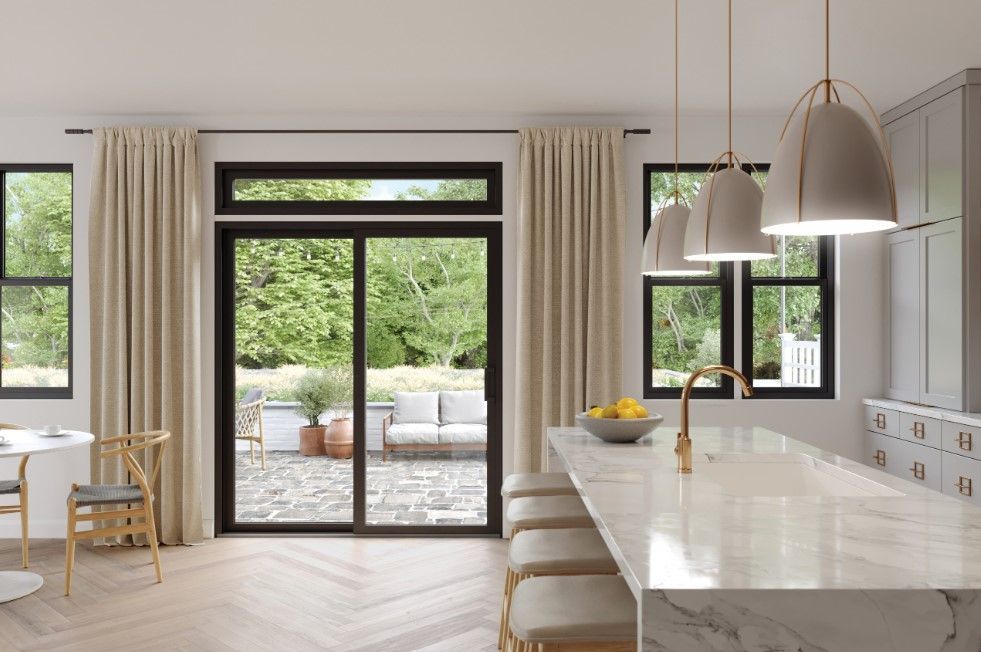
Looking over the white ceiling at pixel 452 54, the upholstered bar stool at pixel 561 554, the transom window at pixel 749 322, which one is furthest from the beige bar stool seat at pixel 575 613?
the transom window at pixel 749 322

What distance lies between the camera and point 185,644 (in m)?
3.13

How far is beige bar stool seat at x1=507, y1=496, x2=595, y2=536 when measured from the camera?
2.61 meters

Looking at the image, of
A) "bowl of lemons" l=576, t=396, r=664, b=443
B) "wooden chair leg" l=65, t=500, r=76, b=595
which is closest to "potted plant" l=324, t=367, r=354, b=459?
"wooden chair leg" l=65, t=500, r=76, b=595

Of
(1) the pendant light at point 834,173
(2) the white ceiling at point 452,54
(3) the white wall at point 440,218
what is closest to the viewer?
(1) the pendant light at point 834,173

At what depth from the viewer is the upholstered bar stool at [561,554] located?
7.03ft

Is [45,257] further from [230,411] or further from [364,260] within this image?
[364,260]

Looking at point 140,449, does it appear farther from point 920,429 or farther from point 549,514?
point 920,429

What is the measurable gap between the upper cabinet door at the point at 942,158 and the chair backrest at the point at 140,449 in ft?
15.1

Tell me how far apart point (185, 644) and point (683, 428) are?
7.82 ft

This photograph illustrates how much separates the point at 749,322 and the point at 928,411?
1.18 meters

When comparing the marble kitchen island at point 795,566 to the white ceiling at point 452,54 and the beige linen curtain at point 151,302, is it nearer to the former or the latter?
the white ceiling at point 452,54

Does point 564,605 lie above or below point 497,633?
above

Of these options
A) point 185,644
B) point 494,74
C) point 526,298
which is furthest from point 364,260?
point 185,644

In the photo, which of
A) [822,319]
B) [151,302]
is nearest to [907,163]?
[822,319]
